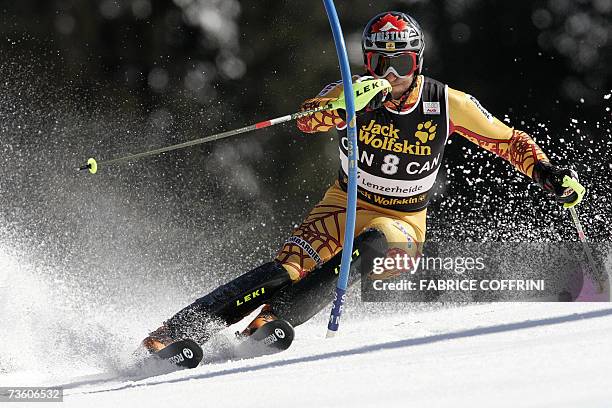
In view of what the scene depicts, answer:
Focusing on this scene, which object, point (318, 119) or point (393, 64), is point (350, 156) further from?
point (393, 64)

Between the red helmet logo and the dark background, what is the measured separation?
2.79 m

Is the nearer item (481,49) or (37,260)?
(37,260)

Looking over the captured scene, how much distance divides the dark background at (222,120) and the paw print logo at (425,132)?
8.02 ft

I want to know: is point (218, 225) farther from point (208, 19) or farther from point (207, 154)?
point (208, 19)

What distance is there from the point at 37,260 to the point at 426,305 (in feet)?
8.31

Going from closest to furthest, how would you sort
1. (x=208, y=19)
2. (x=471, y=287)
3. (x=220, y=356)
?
(x=220, y=356)
(x=471, y=287)
(x=208, y=19)

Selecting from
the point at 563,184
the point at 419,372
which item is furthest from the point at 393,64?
the point at 419,372

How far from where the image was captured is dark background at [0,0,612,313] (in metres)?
7.77

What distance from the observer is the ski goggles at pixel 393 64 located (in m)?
4.30

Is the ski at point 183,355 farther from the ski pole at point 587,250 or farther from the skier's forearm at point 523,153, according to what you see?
the ski pole at point 587,250

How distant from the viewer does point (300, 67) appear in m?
9.84

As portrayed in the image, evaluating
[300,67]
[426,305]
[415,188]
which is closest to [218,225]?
[300,67]

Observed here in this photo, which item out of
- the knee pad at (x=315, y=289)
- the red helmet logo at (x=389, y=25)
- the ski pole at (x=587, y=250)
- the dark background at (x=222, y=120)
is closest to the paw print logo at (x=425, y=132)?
the red helmet logo at (x=389, y=25)

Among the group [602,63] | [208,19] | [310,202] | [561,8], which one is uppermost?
[208,19]
